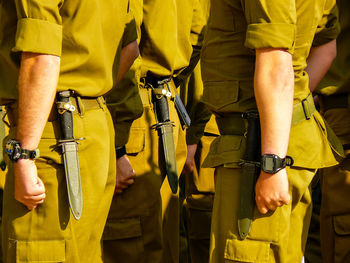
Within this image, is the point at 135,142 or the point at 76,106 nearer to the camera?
the point at 76,106

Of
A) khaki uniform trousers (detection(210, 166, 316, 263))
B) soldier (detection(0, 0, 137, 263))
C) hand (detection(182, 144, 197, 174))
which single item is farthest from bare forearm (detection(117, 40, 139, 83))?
hand (detection(182, 144, 197, 174))

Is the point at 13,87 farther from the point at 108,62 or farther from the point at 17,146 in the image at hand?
the point at 108,62

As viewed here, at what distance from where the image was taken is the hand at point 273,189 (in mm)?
A: 2594

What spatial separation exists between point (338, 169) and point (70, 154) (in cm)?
178

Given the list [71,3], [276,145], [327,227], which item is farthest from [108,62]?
[327,227]

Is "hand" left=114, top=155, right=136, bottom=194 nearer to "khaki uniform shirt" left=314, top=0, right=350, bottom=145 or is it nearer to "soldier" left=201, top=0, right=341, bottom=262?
"soldier" left=201, top=0, right=341, bottom=262

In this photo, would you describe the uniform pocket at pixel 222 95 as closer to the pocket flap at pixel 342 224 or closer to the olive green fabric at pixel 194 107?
the pocket flap at pixel 342 224

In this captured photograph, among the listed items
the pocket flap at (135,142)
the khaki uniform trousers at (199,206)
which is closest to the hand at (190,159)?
the khaki uniform trousers at (199,206)

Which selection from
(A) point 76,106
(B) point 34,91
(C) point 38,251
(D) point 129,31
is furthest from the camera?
(D) point 129,31

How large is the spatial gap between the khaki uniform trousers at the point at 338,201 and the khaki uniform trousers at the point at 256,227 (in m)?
0.98

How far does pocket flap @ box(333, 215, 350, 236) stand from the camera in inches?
149

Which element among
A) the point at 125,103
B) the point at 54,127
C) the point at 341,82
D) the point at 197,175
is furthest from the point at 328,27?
the point at 197,175

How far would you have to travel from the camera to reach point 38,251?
2.54 metres

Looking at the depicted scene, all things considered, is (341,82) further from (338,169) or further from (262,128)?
(262,128)
